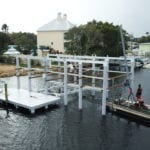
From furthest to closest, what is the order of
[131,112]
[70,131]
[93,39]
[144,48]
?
[144,48]
[93,39]
[131,112]
[70,131]

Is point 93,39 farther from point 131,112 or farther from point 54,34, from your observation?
point 131,112

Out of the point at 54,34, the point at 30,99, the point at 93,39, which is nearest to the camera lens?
the point at 30,99

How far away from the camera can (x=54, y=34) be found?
211 ft

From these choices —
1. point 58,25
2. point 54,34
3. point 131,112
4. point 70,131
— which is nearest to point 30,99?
point 70,131

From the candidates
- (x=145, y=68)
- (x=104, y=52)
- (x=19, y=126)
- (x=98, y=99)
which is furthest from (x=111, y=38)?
(x=19, y=126)

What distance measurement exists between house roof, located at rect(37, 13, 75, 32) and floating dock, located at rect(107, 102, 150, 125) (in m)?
43.2

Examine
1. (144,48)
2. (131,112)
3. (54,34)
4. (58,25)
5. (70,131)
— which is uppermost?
(58,25)

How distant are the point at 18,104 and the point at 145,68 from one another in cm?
4375

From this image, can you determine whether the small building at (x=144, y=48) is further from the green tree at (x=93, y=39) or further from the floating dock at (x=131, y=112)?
the floating dock at (x=131, y=112)

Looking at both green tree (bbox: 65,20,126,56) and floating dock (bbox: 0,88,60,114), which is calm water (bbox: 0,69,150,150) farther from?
green tree (bbox: 65,20,126,56)

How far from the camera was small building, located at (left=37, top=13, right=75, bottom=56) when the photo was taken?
63594 millimetres

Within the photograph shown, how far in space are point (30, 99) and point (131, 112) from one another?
34.7ft

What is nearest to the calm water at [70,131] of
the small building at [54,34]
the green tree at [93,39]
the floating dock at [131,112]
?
the floating dock at [131,112]

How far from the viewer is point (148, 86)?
37625 mm
